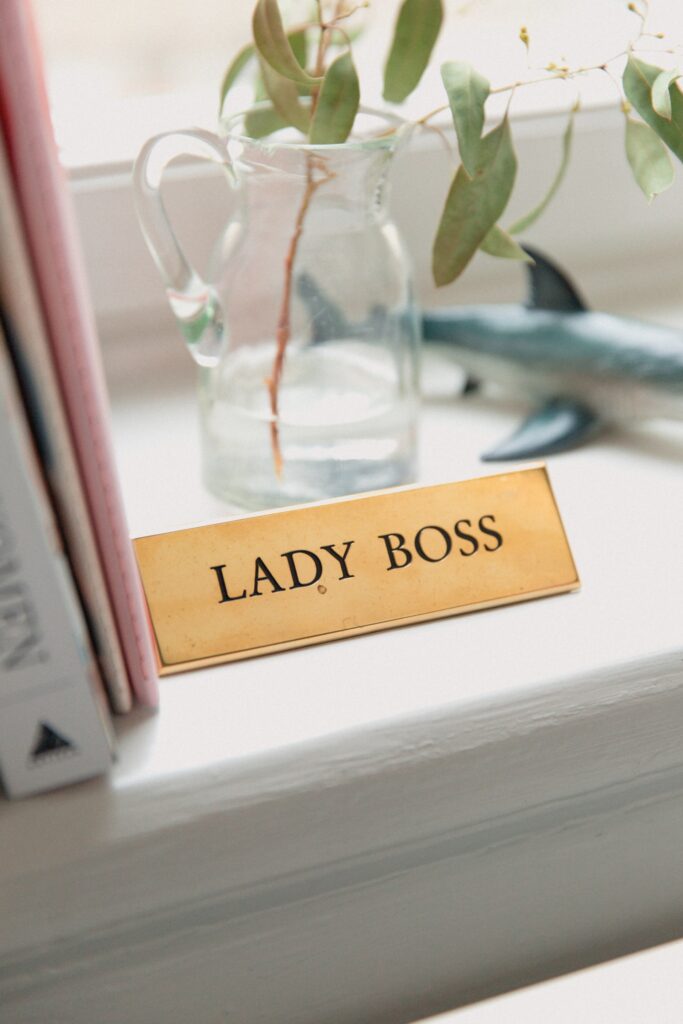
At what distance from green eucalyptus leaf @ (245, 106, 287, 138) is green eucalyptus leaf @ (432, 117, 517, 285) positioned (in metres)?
0.10

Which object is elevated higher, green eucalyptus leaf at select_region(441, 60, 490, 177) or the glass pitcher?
green eucalyptus leaf at select_region(441, 60, 490, 177)

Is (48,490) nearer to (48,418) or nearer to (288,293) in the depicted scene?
(48,418)

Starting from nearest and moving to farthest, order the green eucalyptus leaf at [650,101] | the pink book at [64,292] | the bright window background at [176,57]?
the pink book at [64,292]
the green eucalyptus leaf at [650,101]
the bright window background at [176,57]

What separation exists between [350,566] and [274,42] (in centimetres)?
20

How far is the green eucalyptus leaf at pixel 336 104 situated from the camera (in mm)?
396

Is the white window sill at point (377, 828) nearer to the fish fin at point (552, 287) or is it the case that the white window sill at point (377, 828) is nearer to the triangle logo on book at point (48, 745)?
the triangle logo on book at point (48, 745)

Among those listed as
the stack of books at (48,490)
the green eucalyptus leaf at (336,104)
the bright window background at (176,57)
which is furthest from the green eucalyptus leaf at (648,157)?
the bright window background at (176,57)

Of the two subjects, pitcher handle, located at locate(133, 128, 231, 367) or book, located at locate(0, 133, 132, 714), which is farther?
pitcher handle, located at locate(133, 128, 231, 367)

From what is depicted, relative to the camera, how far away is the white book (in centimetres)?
29

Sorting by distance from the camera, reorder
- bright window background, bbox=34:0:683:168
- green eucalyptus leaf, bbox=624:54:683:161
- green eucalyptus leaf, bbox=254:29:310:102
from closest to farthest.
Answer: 1. green eucalyptus leaf, bbox=624:54:683:161
2. green eucalyptus leaf, bbox=254:29:310:102
3. bright window background, bbox=34:0:683:168

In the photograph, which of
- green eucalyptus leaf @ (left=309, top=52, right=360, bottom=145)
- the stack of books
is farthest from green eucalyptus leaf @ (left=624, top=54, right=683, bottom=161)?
the stack of books

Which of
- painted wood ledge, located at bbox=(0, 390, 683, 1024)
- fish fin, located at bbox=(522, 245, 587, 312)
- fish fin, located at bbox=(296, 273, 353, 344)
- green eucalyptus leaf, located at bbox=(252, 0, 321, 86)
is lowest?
painted wood ledge, located at bbox=(0, 390, 683, 1024)

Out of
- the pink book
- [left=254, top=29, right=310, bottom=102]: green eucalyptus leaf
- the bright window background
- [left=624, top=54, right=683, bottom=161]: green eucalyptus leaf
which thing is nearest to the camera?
the pink book

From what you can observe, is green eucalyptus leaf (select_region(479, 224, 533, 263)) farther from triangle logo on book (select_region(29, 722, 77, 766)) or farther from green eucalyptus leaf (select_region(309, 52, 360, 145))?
triangle logo on book (select_region(29, 722, 77, 766))
